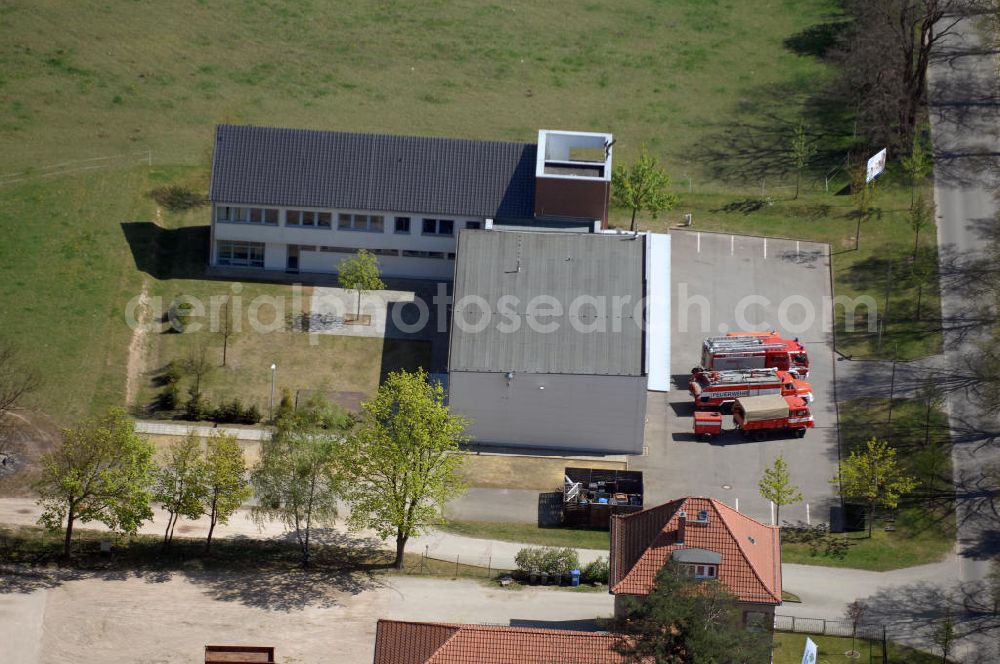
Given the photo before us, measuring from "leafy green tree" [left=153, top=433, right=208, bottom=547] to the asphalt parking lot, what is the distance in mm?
21586

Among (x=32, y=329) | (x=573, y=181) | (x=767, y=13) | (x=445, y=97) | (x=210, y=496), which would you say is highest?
(x=767, y=13)

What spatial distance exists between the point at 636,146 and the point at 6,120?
40512 millimetres

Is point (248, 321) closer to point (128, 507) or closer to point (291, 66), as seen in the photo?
point (128, 507)

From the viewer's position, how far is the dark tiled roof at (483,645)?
63.2m

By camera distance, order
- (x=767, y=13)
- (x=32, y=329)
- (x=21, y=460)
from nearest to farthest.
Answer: (x=21, y=460)
(x=32, y=329)
(x=767, y=13)

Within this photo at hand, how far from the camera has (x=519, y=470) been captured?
8362 cm

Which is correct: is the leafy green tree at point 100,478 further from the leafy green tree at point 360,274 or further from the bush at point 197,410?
the leafy green tree at point 360,274

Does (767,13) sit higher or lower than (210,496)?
higher

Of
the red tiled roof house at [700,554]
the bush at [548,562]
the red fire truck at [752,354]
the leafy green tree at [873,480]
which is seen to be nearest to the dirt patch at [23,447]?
the bush at [548,562]

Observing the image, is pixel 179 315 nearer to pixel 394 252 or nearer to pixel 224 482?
pixel 394 252

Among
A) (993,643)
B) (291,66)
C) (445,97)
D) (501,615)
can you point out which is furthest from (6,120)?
(993,643)

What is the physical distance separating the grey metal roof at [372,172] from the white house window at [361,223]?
2.70ft

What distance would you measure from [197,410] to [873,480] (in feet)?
110

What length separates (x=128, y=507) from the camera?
72.9 meters
